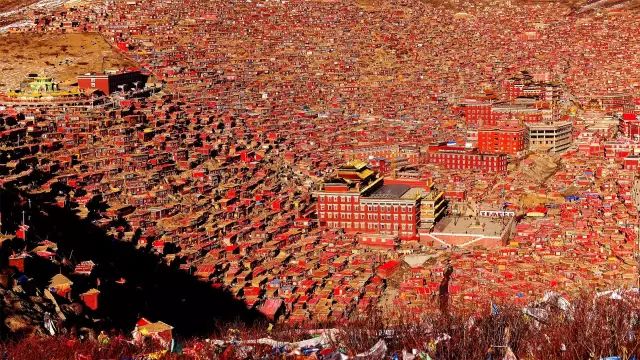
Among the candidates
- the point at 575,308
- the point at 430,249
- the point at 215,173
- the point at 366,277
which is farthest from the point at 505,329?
the point at 215,173

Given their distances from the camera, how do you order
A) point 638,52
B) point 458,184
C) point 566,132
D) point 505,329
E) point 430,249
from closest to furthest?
point 505,329
point 430,249
point 458,184
point 566,132
point 638,52

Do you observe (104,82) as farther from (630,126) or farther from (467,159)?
(630,126)

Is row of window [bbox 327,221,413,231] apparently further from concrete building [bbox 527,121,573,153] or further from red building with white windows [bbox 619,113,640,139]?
red building with white windows [bbox 619,113,640,139]

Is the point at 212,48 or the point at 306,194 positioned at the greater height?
the point at 212,48

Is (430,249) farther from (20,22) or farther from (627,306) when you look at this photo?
(20,22)

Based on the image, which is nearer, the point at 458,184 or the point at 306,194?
the point at 306,194
